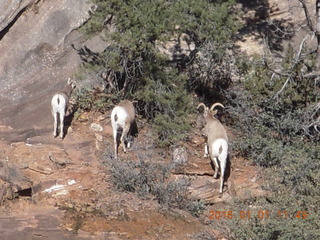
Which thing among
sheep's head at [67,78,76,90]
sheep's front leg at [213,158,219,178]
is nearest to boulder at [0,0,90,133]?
sheep's head at [67,78,76,90]

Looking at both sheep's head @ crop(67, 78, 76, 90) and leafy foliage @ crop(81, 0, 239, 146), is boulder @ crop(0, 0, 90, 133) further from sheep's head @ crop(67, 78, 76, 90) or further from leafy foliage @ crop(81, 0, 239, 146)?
leafy foliage @ crop(81, 0, 239, 146)

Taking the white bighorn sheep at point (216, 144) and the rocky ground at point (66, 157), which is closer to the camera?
the rocky ground at point (66, 157)

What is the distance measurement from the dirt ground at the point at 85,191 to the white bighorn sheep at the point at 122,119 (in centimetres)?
36

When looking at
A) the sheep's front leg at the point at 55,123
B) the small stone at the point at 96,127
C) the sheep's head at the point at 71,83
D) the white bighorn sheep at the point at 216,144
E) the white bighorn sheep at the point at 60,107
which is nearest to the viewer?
the white bighorn sheep at the point at 216,144

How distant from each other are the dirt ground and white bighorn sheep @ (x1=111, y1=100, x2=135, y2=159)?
1.20 ft

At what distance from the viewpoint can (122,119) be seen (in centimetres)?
1730

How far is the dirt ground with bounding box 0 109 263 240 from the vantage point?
579 inches

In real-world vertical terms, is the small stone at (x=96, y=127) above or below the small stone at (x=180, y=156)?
above

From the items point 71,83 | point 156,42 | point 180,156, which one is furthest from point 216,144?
point 71,83

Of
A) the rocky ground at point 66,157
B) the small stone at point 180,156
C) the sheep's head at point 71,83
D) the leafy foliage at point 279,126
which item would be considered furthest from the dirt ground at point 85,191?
the sheep's head at point 71,83

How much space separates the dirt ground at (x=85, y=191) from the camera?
14711 mm

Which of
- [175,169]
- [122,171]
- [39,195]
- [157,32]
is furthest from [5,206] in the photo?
[157,32]

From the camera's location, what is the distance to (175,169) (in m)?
17.1

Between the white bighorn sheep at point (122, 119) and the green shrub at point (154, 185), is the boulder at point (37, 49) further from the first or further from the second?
the green shrub at point (154, 185)
